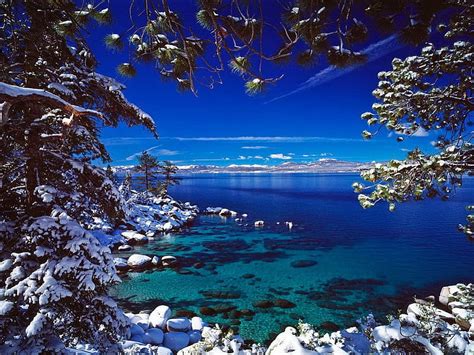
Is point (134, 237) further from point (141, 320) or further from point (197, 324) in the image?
point (197, 324)

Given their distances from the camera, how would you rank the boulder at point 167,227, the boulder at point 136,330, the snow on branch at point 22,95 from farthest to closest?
the boulder at point 167,227 → the boulder at point 136,330 → the snow on branch at point 22,95

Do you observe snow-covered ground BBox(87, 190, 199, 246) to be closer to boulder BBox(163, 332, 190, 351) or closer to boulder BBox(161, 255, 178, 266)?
boulder BBox(161, 255, 178, 266)

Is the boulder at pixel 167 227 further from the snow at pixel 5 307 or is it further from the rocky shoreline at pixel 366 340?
the snow at pixel 5 307

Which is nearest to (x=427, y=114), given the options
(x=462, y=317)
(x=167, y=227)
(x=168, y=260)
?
(x=462, y=317)

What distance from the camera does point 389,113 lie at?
608 cm

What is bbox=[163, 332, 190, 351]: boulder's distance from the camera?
932 centimetres

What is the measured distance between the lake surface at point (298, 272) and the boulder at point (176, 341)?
8.54ft

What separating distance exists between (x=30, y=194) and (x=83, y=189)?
3.21 ft

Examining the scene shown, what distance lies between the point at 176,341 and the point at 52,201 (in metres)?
7.45

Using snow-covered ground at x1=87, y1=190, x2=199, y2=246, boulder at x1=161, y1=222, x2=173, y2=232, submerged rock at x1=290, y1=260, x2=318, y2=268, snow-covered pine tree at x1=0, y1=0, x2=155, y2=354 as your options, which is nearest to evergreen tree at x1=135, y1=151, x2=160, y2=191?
snow-covered ground at x1=87, y1=190, x2=199, y2=246

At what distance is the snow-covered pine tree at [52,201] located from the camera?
395cm

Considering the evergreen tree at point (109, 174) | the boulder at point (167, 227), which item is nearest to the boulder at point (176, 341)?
the evergreen tree at point (109, 174)

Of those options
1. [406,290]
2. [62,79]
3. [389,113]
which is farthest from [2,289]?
[406,290]

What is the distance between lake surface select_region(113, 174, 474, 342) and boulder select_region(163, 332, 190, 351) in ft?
8.54
